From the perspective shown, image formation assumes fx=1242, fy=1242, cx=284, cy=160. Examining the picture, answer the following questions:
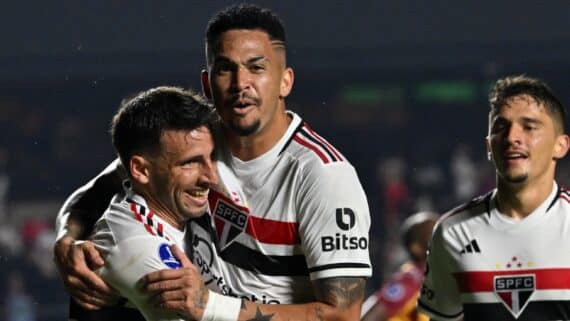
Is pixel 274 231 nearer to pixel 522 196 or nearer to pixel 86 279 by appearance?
pixel 86 279

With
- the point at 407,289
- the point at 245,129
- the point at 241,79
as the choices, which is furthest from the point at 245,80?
the point at 407,289

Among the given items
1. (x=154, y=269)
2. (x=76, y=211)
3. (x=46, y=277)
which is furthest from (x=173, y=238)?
(x=46, y=277)

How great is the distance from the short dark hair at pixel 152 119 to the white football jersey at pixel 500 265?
1279 mm

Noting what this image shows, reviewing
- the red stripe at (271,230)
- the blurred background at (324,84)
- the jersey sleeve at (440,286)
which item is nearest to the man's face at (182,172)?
the red stripe at (271,230)

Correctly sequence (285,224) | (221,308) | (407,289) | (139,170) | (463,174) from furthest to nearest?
(463,174) < (407,289) < (285,224) < (139,170) < (221,308)

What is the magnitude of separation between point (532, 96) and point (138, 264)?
1.83 meters

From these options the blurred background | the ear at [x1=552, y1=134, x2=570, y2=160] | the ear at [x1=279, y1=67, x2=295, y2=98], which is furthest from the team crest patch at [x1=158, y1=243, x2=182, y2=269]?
the blurred background

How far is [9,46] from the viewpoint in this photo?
21.6 metres

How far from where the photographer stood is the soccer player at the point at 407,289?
749cm

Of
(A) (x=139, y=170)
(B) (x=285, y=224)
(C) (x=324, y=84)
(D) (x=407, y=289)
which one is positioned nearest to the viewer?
(A) (x=139, y=170)

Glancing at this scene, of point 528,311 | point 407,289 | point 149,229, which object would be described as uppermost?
point 149,229

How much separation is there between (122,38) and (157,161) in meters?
18.3

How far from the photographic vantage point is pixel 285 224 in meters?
4.38

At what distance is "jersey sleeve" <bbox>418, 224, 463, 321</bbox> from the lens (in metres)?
4.98
